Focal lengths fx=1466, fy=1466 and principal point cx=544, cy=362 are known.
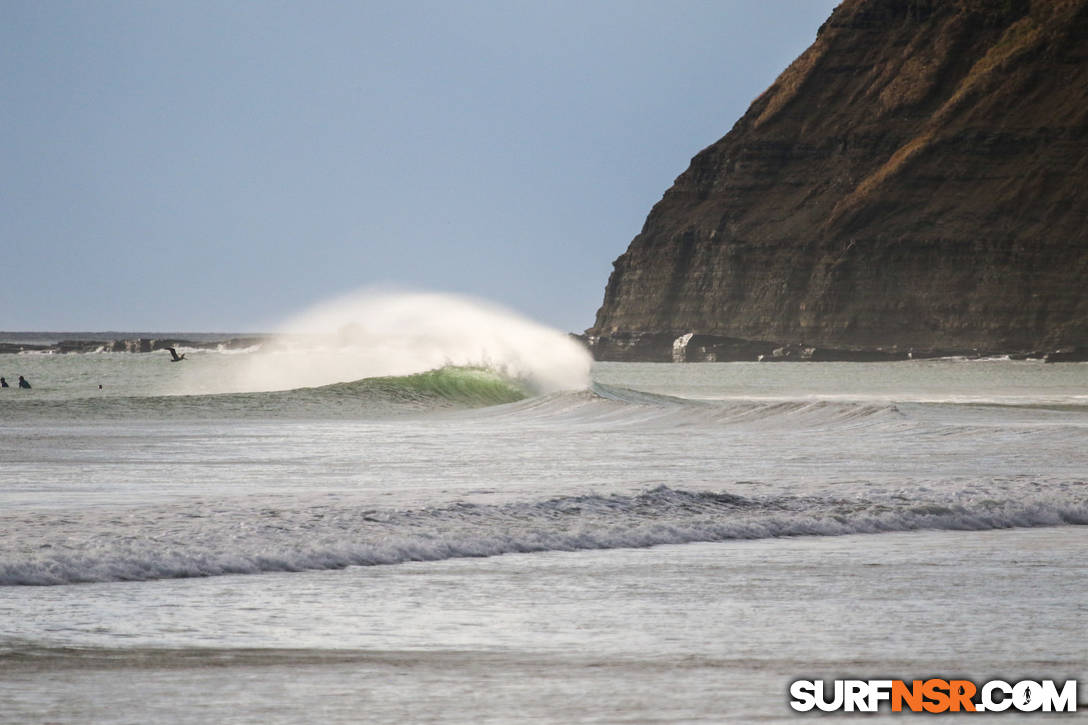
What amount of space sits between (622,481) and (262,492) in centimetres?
310

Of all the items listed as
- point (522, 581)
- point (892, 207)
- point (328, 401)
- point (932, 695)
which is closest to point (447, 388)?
point (328, 401)

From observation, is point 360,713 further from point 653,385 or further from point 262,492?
point 653,385

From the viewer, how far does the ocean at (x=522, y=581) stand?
5.20 m

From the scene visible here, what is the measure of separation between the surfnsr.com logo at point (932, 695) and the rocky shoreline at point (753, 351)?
114m

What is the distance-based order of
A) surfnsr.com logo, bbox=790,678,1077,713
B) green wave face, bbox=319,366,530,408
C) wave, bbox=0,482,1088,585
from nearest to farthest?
surfnsr.com logo, bbox=790,678,1077,713 → wave, bbox=0,482,1088,585 → green wave face, bbox=319,366,530,408

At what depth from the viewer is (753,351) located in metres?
128

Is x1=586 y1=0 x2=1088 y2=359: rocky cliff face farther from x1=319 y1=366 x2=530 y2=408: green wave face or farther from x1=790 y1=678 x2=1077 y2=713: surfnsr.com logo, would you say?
x1=790 y1=678 x2=1077 y2=713: surfnsr.com logo

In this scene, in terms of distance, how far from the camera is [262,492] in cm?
1162

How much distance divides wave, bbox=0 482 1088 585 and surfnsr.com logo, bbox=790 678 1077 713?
355 cm

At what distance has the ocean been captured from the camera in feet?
17.1

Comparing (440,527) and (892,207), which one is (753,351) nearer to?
(892,207)

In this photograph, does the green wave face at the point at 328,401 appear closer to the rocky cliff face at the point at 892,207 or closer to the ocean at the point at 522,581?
the ocean at the point at 522,581

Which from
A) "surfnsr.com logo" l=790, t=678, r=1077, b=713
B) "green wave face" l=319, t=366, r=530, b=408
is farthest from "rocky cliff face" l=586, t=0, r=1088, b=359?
"surfnsr.com logo" l=790, t=678, r=1077, b=713

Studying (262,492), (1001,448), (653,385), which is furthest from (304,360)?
(262,492)
